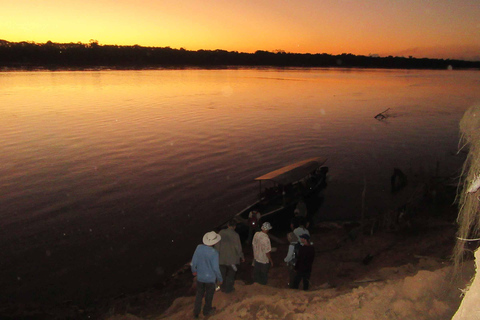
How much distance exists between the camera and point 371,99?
7506 centimetres

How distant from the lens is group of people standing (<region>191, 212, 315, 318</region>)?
6426 mm

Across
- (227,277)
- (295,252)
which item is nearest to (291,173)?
(295,252)

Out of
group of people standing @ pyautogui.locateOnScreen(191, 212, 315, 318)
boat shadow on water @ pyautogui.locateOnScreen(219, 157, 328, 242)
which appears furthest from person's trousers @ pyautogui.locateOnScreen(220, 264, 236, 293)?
boat shadow on water @ pyautogui.locateOnScreen(219, 157, 328, 242)

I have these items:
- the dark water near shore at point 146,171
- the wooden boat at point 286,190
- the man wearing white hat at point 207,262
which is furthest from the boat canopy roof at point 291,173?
the man wearing white hat at point 207,262

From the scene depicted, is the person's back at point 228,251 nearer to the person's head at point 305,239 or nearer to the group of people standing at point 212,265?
the group of people standing at point 212,265

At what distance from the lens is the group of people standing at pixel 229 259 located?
6426 mm

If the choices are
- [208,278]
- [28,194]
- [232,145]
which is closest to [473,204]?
[208,278]

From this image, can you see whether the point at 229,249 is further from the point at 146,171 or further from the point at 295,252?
the point at 146,171

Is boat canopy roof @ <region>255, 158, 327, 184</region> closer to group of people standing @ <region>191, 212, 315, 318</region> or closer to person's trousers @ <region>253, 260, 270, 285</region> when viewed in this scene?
person's trousers @ <region>253, 260, 270, 285</region>

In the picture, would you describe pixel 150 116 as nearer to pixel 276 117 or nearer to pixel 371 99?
pixel 276 117

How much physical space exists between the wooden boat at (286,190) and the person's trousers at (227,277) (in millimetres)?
7212

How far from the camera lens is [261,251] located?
308 inches

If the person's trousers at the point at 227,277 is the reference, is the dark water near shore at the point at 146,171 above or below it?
below

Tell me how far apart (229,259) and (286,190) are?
11.6 m
